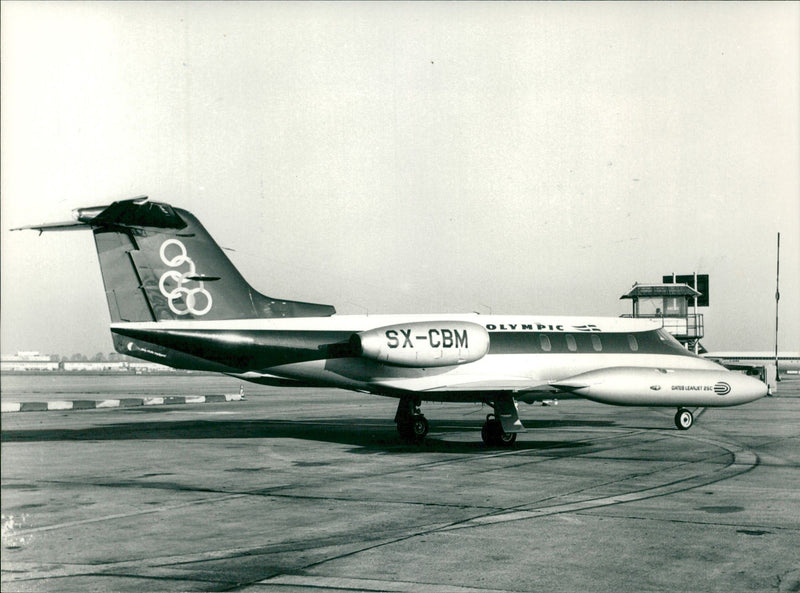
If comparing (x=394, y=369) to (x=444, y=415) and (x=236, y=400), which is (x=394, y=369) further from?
(x=236, y=400)

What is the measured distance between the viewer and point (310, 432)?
23812mm

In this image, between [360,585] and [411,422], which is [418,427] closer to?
[411,422]

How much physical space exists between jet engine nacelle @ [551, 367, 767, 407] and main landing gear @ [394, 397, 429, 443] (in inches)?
152

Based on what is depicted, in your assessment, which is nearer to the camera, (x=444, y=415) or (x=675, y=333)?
(x=444, y=415)

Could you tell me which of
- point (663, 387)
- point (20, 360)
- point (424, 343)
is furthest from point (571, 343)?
point (20, 360)

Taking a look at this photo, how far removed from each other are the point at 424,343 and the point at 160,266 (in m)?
6.35

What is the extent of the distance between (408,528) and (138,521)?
356cm

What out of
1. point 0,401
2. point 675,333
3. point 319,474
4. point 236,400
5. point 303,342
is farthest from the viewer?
point 236,400

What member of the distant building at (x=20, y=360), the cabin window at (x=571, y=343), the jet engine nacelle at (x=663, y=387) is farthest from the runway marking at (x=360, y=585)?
the cabin window at (x=571, y=343)

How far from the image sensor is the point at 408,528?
33.4 feet

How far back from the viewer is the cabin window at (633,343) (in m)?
23.5

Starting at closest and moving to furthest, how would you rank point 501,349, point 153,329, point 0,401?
1. point 0,401
2. point 153,329
3. point 501,349

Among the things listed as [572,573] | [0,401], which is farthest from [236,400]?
[0,401]

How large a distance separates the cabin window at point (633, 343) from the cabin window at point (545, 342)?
2.70m
